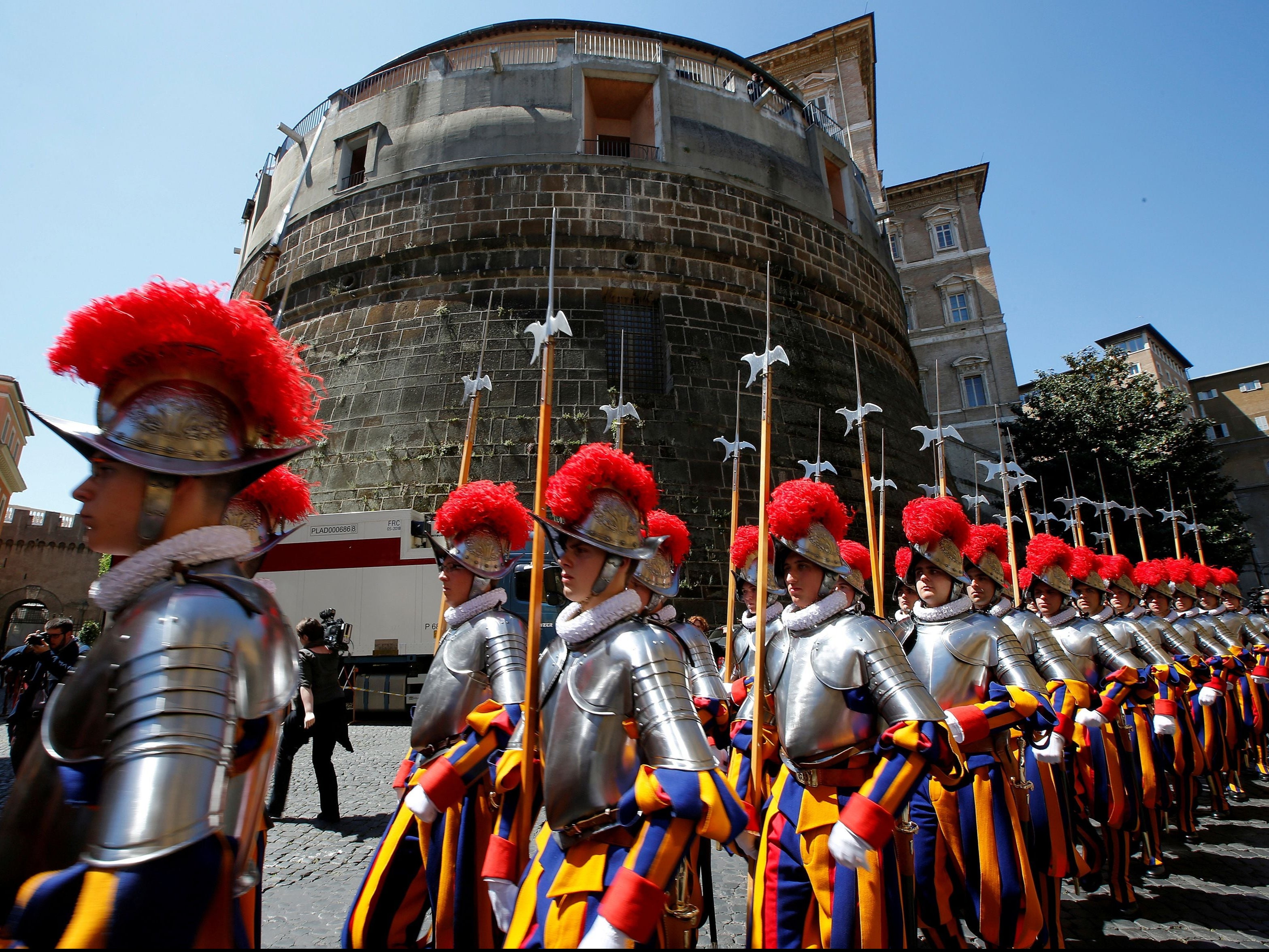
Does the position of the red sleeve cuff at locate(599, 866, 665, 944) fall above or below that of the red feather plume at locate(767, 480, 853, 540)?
below

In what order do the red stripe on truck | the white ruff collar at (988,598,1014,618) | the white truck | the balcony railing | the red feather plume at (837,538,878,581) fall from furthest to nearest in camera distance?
the balcony railing, the red stripe on truck, the white truck, the red feather plume at (837,538,878,581), the white ruff collar at (988,598,1014,618)

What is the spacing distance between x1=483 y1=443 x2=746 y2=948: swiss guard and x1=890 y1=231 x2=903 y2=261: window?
117 ft

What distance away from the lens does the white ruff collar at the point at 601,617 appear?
2457 mm

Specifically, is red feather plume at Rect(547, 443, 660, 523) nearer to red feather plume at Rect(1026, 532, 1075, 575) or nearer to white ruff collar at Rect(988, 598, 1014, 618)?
white ruff collar at Rect(988, 598, 1014, 618)

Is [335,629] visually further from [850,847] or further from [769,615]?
[850,847]

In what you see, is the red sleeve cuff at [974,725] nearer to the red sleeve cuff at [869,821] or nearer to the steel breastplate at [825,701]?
the steel breastplate at [825,701]

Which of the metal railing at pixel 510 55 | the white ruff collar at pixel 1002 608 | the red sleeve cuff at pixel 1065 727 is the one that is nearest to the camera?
the red sleeve cuff at pixel 1065 727

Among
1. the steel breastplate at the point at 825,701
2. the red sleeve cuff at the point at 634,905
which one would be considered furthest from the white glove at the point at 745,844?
the steel breastplate at the point at 825,701

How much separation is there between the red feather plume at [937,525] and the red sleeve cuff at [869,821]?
195 centimetres

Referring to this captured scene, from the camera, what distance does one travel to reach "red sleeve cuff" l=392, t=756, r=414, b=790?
3.32 meters

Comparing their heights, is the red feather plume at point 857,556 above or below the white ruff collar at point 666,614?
above

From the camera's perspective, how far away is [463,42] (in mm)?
19000

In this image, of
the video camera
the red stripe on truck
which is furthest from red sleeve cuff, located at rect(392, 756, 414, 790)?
the red stripe on truck

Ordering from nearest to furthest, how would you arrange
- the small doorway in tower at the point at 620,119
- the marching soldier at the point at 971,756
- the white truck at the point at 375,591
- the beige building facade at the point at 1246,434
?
the marching soldier at the point at 971,756 → the white truck at the point at 375,591 → the small doorway in tower at the point at 620,119 → the beige building facade at the point at 1246,434
